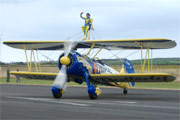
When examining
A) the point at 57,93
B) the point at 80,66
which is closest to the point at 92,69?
the point at 80,66

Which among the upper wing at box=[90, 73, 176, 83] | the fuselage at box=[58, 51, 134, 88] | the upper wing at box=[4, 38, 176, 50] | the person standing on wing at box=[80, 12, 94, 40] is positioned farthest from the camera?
the person standing on wing at box=[80, 12, 94, 40]

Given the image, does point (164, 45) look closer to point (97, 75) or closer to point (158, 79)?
point (158, 79)

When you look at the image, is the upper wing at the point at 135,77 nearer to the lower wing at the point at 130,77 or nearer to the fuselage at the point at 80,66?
the lower wing at the point at 130,77

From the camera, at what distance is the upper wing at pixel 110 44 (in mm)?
18172

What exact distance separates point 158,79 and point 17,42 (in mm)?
8156

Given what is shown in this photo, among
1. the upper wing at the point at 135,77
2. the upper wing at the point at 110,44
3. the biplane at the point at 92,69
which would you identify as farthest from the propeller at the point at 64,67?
the upper wing at the point at 135,77

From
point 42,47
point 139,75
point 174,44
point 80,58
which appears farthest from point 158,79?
point 42,47

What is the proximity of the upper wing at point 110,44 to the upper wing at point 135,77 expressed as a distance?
173 cm

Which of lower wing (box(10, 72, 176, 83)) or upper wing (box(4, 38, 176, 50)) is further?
upper wing (box(4, 38, 176, 50))

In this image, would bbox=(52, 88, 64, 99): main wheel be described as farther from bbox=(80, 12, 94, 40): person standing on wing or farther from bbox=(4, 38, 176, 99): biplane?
bbox=(80, 12, 94, 40): person standing on wing

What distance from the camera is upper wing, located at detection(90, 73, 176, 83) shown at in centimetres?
1708

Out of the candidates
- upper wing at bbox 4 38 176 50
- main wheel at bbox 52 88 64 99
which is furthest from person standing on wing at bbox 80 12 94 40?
main wheel at bbox 52 88 64 99

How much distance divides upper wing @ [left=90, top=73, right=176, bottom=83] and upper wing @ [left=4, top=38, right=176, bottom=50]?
1.73 metres

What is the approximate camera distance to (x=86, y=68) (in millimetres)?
18000
